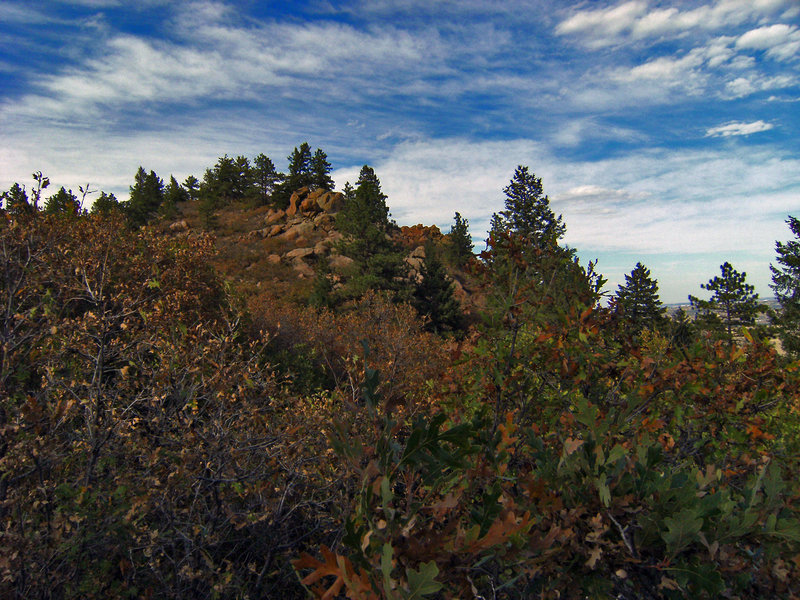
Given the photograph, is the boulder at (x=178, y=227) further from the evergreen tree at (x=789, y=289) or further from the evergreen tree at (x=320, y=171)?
the evergreen tree at (x=789, y=289)

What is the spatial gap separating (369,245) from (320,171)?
2364cm

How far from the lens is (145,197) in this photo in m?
46.2

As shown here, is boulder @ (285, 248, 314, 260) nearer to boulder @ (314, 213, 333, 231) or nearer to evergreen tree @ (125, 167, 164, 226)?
boulder @ (314, 213, 333, 231)

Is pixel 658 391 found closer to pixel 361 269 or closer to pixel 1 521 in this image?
pixel 1 521

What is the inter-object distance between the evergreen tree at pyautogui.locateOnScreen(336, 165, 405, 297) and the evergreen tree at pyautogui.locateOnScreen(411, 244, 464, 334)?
4.81ft

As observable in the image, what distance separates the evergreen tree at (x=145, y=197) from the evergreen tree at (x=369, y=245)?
25062 millimetres

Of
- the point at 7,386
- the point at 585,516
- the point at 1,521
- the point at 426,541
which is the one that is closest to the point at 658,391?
the point at 585,516

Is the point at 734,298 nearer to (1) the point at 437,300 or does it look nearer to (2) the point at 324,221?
(1) the point at 437,300

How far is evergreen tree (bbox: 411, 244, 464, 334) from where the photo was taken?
27.5 metres

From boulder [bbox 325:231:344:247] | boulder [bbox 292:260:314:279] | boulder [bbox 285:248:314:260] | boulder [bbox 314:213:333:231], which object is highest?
boulder [bbox 314:213:333:231]

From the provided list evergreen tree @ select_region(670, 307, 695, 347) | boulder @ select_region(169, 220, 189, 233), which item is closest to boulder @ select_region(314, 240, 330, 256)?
boulder @ select_region(169, 220, 189, 233)

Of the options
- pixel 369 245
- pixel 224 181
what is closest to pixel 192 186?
pixel 224 181

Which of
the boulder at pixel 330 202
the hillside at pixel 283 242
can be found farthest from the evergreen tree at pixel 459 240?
the boulder at pixel 330 202

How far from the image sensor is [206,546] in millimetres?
2834
